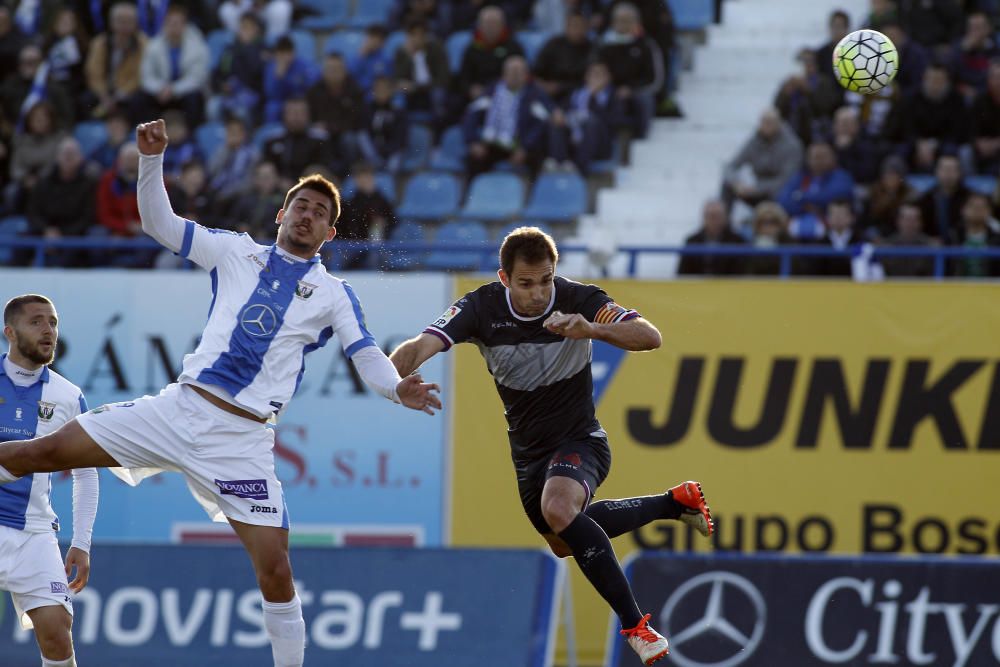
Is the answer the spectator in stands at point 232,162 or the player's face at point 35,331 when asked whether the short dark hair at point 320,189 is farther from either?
the spectator in stands at point 232,162

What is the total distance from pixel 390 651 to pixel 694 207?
21.5 feet

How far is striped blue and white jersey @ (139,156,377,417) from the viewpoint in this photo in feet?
29.3

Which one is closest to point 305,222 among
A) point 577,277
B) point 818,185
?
point 577,277

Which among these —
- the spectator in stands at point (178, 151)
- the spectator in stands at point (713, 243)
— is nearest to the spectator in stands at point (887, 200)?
the spectator in stands at point (713, 243)

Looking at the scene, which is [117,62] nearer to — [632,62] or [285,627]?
A: [632,62]

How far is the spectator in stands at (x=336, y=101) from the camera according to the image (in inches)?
686

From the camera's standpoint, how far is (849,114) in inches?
631

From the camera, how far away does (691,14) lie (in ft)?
61.3

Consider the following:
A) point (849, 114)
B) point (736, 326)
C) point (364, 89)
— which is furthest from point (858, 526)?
point (364, 89)

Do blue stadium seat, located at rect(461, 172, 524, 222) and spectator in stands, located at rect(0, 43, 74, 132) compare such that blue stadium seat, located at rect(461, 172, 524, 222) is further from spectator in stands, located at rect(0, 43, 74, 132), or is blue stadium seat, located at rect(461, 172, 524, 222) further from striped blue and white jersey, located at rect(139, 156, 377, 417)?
striped blue and white jersey, located at rect(139, 156, 377, 417)

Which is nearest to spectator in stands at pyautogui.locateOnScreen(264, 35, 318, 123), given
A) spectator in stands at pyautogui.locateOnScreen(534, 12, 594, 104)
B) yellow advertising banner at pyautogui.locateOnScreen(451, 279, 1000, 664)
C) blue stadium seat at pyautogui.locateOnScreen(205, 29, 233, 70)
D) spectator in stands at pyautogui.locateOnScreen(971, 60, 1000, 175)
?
blue stadium seat at pyautogui.locateOnScreen(205, 29, 233, 70)

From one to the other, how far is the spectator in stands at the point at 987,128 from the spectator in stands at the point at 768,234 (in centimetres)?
218

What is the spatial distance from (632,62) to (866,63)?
5.42 meters

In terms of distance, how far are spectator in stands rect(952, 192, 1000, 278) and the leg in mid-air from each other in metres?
8.21
